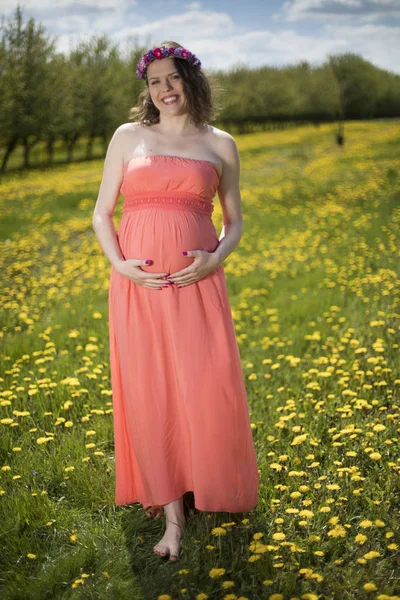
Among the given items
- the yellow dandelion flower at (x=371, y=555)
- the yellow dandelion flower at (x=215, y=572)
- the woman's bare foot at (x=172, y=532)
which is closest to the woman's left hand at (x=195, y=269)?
the woman's bare foot at (x=172, y=532)

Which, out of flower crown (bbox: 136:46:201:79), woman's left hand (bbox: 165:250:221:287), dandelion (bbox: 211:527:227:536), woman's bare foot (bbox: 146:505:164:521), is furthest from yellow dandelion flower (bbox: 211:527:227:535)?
flower crown (bbox: 136:46:201:79)

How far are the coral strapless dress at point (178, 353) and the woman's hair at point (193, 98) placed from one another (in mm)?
259

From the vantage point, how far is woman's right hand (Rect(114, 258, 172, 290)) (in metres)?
2.67

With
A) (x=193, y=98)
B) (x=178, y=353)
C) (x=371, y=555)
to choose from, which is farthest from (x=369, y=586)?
(x=193, y=98)

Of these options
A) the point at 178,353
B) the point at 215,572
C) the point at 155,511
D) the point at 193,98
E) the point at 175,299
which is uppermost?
the point at 193,98

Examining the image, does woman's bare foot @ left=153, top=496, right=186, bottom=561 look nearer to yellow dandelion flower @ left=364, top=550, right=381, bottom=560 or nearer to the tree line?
yellow dandelion flower @ left=364, top=550, right=381, bottom=560

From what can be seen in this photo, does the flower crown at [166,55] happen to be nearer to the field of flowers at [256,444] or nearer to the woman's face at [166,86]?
the woman's face at [166,86]

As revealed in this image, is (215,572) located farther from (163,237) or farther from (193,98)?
(193,98)

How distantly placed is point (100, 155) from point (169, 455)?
36455 mm

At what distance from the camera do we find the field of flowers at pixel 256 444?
2588mm

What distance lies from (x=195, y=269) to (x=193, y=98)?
0.79m

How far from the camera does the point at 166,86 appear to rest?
108 inches

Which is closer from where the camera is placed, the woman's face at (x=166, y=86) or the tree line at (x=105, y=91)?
the woman's face at (x=166, y=86)

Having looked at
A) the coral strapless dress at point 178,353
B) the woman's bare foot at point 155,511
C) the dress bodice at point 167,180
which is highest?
the dress bodice at point 167,180
